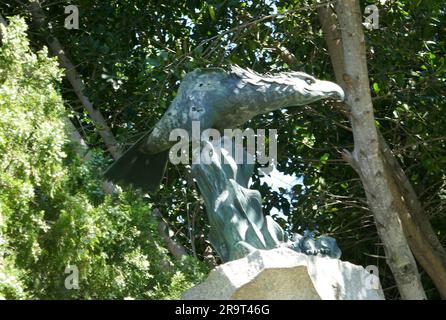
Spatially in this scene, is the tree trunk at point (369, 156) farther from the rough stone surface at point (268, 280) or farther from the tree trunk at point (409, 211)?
the rough stone surface at point (268, 280)

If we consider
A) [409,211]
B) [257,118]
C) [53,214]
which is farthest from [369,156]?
[53,214]

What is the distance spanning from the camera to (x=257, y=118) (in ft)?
35.6

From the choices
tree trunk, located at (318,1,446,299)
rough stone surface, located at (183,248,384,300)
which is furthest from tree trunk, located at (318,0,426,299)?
rough stone surface, located at (183,248,384,300)

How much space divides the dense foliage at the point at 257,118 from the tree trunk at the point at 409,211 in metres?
0.24

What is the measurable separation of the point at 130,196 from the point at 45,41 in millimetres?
2981

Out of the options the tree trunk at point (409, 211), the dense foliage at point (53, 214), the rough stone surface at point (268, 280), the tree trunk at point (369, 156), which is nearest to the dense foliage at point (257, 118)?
the dense foliage at point (53, 214)

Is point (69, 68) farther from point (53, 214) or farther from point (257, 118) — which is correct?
point (53, 214)

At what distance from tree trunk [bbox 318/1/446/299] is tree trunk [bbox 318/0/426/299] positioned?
2.14 feet

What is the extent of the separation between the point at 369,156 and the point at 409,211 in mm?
1433

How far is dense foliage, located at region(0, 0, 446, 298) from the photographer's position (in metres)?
Result: 8.73

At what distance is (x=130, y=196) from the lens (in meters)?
8.95

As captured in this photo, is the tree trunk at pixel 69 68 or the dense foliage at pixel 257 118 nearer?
the dense foliage at pixel 257 118

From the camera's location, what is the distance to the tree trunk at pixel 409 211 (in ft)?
33.6

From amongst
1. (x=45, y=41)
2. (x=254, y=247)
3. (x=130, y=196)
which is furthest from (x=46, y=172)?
(x=45, y=41)
